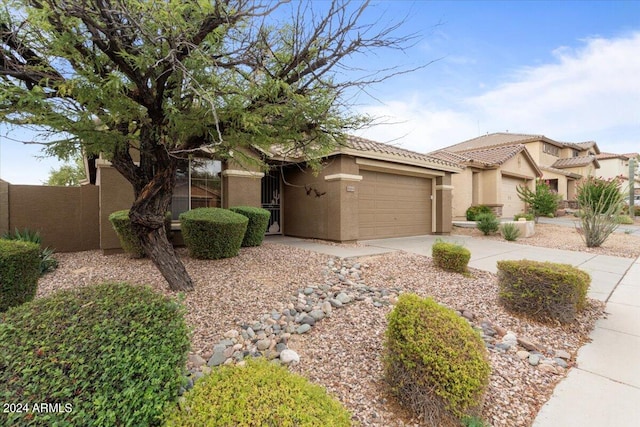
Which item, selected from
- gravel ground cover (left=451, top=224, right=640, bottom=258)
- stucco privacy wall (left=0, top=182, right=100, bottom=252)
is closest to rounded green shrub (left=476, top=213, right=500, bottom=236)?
gravel ground cover (left=451, top=224, right=640, bottom=258)

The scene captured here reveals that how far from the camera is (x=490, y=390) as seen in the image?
8.59 feet

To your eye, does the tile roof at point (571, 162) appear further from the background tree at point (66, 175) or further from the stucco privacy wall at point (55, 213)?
the background tree at point (66, 175)

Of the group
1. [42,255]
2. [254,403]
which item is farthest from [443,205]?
[42,255]

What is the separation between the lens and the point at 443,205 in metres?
12.2

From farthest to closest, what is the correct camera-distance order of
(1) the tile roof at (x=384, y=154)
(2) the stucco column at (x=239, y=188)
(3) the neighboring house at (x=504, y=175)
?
(3) the neighboring house at (x=504, y=175) → (1) the tile roof at (x=384, y=154) → (2) the stucco column at (x=239, y=188)

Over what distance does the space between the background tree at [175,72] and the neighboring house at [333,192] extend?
319cm

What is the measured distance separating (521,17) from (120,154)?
28.6ft

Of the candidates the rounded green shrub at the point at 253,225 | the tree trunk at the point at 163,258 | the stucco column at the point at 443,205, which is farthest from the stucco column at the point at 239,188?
the stucco column at the point at 443,205

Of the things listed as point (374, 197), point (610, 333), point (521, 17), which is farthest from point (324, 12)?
point (374, 197)

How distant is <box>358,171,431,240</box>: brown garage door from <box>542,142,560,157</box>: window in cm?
2226

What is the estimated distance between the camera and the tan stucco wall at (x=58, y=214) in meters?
7.45

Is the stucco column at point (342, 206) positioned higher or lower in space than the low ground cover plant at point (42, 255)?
higher

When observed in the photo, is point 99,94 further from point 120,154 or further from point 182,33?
point 120,154

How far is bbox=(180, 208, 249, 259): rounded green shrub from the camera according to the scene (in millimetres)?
6203
